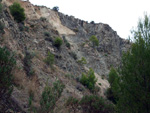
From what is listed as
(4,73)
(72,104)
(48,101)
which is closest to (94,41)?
(72,104)

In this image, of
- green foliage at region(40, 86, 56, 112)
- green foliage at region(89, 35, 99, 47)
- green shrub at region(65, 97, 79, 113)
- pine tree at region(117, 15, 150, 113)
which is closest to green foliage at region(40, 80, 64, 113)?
green foliage at region(40, 86, 56, 112)

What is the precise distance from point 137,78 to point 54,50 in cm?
1639

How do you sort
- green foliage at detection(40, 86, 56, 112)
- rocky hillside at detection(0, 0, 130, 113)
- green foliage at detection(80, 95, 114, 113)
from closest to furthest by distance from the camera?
1. green foliage at detection(40, 86, 56, 112)
2. green foliage at detection(80, 95, 114, 113)
3. rocky hillside at detection(0, 0, 130, 113)

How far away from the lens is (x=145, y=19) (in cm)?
877

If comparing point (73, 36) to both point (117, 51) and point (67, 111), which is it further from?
point (67, 111)

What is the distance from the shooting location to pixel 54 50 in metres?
22.8

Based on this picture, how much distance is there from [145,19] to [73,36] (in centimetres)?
3298

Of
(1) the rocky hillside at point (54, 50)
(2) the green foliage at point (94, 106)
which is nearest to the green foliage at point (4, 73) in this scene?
(1) the rocky hillside at point (54, 50)

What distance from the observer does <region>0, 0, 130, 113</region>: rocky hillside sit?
10.8 meters

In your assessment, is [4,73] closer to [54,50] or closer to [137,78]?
[137,78]

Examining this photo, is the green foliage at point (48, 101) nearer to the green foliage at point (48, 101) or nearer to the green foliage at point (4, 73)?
the green foliage at point (48, 101)

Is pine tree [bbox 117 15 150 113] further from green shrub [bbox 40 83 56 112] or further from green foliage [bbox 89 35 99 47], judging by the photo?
green foliage [bbox 89 35 99 47]

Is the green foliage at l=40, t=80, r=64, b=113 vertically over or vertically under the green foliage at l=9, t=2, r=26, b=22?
under

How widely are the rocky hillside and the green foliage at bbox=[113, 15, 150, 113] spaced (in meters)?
2.95
